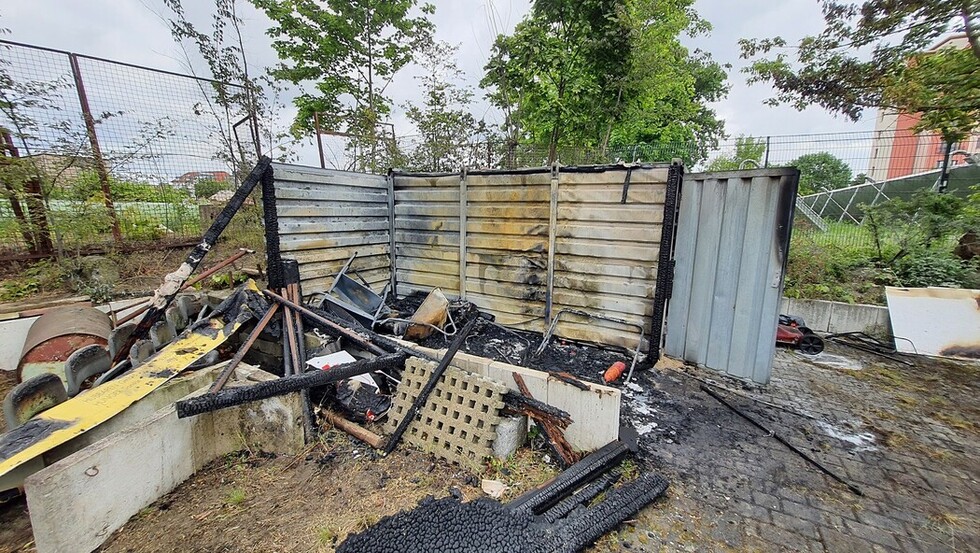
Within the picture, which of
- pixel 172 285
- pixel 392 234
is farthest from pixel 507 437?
pixel 392 234

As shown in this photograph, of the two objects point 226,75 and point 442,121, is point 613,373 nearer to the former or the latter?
point 442,121

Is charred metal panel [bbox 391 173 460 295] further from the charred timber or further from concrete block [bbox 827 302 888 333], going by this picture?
concrete block [bbox 827 302 888 333]

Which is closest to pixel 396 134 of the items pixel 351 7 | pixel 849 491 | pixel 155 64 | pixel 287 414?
pixel 351 7

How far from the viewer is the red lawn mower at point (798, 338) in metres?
4.33

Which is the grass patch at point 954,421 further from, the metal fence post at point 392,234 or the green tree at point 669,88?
the metal fence post at point 392,234

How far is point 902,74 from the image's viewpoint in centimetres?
488

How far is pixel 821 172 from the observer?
7621mm

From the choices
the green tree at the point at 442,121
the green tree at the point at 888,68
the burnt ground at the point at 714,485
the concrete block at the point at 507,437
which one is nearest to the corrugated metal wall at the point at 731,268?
the burnt ground at the point at 714,485

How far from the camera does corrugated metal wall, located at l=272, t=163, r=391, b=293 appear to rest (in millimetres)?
3922

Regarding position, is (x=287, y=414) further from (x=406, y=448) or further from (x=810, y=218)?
(x=810, y=218)

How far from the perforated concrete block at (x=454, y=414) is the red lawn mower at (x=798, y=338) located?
3945mm

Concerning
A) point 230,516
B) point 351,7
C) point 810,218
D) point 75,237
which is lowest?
point 230,516

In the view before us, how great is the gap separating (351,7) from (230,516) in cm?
948

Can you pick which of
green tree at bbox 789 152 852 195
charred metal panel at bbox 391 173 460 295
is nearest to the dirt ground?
charred metal panel at bbox 391 173 460 295
